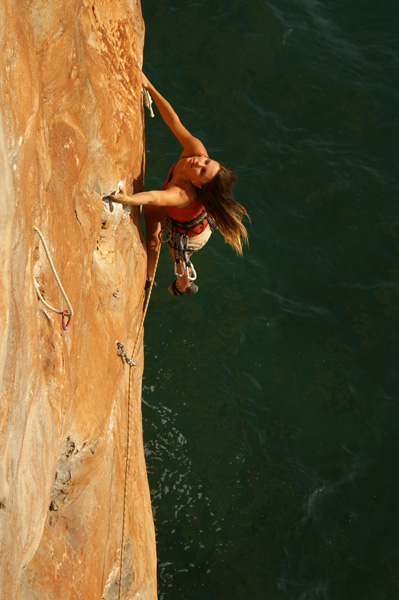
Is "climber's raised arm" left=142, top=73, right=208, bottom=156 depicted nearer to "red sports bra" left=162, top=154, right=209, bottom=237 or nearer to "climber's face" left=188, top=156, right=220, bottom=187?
"red sports bra" left=162, top=154, right=209, bottom=237

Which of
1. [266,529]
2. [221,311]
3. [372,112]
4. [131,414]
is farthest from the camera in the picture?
[372,112]

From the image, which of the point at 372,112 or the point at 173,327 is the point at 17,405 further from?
the point at 372,112

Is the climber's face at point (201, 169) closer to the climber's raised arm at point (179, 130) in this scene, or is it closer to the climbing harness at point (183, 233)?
the climber's raised arm at point (179, 130)

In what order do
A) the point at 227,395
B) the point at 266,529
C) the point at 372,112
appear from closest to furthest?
the point at 266,529 → the point at 227,395 → the point at 372,112

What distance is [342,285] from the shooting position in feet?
35.9

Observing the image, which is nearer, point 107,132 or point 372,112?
point 107,132

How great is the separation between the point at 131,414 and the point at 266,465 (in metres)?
2.79

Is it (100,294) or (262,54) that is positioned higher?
(262,54)

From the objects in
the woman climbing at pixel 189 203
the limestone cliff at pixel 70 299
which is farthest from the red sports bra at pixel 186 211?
the limestone cliff at pixel 70 299

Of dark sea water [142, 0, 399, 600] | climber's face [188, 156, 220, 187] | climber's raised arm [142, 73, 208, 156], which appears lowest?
dark sea water [142, 0, 399, 600]

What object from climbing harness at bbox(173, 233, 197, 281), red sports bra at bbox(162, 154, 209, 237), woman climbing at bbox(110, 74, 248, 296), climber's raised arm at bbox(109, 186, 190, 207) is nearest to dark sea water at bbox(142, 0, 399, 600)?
climbing harness at bbox(173, 233, 197, 281)

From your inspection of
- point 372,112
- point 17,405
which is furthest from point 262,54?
point 17,405

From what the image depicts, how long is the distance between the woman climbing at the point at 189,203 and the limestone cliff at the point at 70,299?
394 millimetres

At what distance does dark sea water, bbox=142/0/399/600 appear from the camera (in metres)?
9.03
